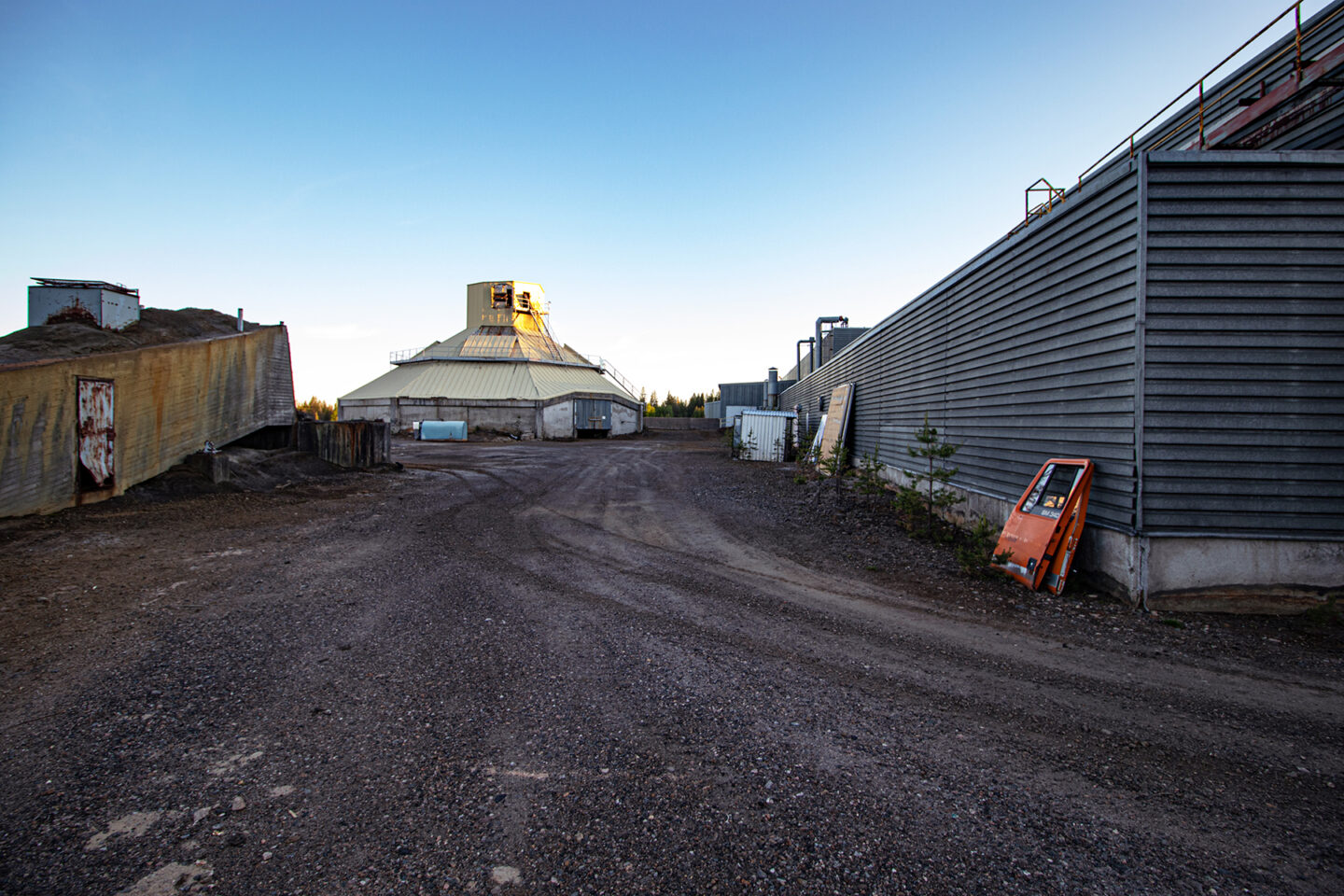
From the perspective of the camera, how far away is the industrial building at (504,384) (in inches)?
1474

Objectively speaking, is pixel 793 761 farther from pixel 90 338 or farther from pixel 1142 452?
pixel 90 338

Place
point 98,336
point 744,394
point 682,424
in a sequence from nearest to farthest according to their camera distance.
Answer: point 98,336, point 744,394, point 682,424

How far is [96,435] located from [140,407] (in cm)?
83

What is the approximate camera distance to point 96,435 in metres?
8.10

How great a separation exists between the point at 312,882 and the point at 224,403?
11544 mm

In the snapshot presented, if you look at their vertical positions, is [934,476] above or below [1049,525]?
above

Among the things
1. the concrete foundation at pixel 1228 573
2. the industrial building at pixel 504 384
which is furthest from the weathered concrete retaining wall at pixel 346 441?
the industrial building at pixel 504 384

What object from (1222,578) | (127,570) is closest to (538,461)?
(127,570)

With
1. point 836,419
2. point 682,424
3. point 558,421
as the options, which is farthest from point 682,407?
point 836,419

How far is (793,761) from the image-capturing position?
2873mm

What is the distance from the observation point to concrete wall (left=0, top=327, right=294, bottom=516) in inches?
284

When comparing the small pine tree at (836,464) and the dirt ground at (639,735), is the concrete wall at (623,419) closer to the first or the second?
the small pine tree at (836,464)

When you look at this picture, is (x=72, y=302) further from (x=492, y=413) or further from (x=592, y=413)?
(x=592, y=413)

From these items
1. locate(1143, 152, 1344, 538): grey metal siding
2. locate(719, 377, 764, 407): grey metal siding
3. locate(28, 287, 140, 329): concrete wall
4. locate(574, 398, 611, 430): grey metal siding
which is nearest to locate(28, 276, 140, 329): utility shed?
locate(28, 287, 140, 329): concrete wall
